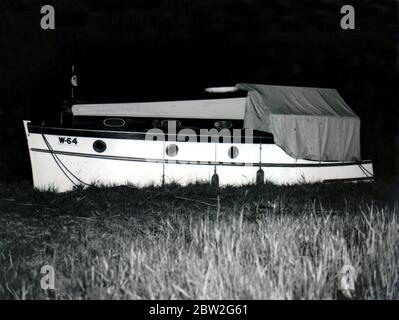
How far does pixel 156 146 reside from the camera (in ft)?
47.1

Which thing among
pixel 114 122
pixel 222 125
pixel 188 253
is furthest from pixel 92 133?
pixel 188 253

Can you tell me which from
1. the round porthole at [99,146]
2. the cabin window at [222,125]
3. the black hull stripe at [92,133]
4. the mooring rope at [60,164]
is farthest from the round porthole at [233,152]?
the mooring rope at [60,164]

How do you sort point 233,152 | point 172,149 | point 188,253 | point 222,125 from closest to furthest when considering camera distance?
point 188,253
point 172,149
point 233,152
point 222,125

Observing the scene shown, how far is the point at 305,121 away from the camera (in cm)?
1562

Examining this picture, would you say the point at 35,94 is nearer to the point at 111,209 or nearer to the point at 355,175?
the point at 355,175

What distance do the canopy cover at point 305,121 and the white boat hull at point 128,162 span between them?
859 millimetres

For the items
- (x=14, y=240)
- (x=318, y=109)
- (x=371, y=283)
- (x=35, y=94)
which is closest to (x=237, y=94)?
(x=318, y=109)

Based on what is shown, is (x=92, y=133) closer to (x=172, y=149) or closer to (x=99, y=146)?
(x=99, y=146)

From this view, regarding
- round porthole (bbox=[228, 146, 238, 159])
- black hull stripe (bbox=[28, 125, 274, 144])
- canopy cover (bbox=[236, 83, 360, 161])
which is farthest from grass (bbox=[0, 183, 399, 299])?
canopy cover (bbox=[236, 83, 360, 161])

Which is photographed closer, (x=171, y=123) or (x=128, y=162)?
(x=128, y=162)

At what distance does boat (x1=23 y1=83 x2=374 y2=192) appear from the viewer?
46.5 feet

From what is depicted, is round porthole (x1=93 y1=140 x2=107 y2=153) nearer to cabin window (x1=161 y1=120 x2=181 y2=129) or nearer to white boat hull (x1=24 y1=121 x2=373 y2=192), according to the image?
white boat hull (x1=24 y1=121 x2=373 y2=192)

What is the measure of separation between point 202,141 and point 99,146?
2.84 metres

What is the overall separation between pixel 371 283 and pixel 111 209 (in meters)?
5.85
